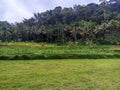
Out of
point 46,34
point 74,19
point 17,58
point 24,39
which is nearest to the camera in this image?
point 17,58

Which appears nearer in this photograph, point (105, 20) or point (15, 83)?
point (15, 83)

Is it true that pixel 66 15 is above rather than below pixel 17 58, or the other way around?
above

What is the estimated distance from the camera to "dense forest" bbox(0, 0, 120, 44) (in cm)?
4883

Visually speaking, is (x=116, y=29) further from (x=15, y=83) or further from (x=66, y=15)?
(x=15, y=83)

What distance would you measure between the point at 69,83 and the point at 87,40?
120 feet

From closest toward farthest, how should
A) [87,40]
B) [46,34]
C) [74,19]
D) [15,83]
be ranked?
[15,83] < [87,40] < [46,34] < [74,19]

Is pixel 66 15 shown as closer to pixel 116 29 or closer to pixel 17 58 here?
pixel 116 29

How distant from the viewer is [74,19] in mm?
68312

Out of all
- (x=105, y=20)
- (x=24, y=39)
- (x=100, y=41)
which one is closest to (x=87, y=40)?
(x=100, y=41)

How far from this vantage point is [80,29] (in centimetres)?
5094

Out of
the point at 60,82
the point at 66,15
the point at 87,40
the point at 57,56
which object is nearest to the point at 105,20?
the point at 87,40

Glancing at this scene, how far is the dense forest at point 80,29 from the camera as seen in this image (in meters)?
48.8

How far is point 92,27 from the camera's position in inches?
2015

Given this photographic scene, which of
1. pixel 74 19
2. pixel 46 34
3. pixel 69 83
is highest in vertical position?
pixel 74 19
